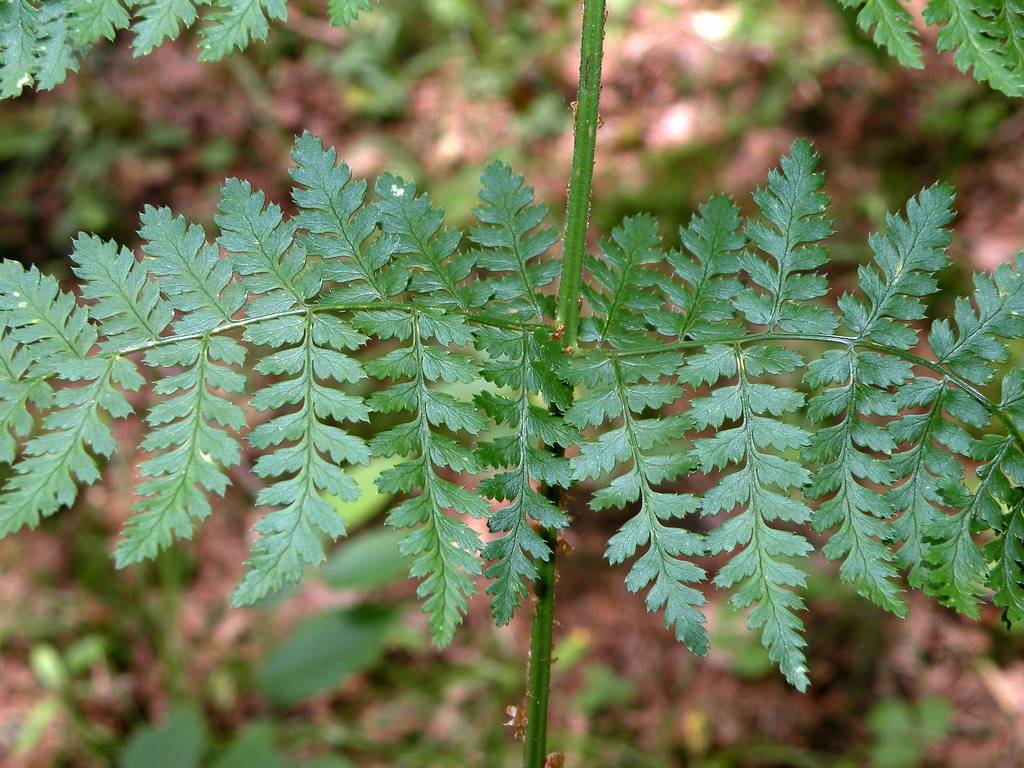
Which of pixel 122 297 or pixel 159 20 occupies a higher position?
pixel 159 20

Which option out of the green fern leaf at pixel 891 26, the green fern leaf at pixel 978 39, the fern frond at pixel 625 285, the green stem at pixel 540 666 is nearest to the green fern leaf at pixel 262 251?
the fern frond at pixel 625 285

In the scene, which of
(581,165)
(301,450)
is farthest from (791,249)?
(301,450)

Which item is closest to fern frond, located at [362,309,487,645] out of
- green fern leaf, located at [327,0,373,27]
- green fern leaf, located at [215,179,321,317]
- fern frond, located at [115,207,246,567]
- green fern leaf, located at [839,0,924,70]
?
green fern leaf, located at [215,179,321,317]

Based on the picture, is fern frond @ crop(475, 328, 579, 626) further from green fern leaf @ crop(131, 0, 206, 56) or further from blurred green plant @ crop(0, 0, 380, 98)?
green fern leaf @ crop(131, 0, 206, 56)

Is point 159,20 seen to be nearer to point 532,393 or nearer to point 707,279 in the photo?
point 532,393

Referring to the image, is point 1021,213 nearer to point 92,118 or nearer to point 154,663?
point 154,663

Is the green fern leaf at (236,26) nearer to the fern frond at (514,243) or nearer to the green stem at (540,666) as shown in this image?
the fern frond at (514,243)
